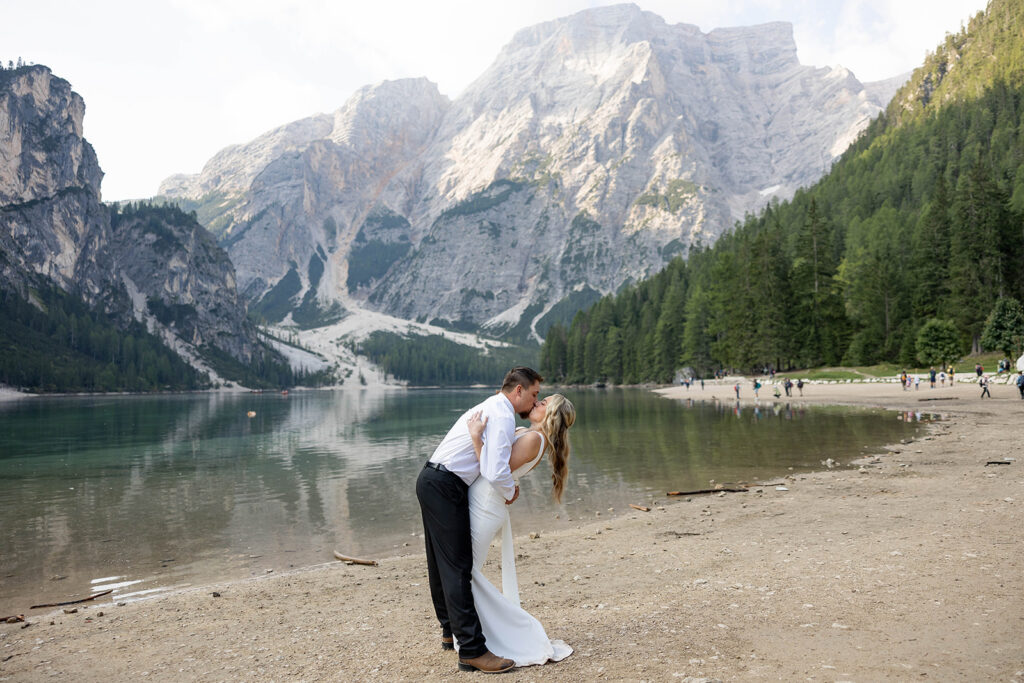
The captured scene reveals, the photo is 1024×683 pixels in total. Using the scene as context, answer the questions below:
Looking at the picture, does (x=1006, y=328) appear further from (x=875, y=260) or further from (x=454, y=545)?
(x=454, y=545)

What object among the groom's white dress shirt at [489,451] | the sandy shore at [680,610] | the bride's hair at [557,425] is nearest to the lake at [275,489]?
the sandy shore at [680,610]

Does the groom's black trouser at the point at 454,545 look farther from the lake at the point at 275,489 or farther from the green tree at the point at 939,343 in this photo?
the green tree at the point at 939,343

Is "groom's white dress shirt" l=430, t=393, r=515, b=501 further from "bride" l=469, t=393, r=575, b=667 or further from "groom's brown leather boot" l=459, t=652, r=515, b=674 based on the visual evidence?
"groom's brown leather boot" l=459, t=652, r=515, b=674

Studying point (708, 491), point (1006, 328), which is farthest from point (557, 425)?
point (1006, 328)

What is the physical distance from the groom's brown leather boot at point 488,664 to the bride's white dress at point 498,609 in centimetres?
13

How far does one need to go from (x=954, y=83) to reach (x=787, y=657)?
198441 millimetres

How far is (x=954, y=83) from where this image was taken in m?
158

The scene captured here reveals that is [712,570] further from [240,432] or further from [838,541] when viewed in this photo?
[240,432]

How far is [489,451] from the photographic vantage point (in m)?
6.92

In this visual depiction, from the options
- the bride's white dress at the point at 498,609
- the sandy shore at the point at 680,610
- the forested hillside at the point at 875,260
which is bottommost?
the sandy shore at the point at 680,610

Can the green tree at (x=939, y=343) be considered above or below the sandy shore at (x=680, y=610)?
above

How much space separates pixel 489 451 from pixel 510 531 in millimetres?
1119

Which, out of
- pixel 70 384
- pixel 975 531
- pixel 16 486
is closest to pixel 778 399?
pixel 975 531

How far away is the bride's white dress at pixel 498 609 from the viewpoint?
7.13 meters
